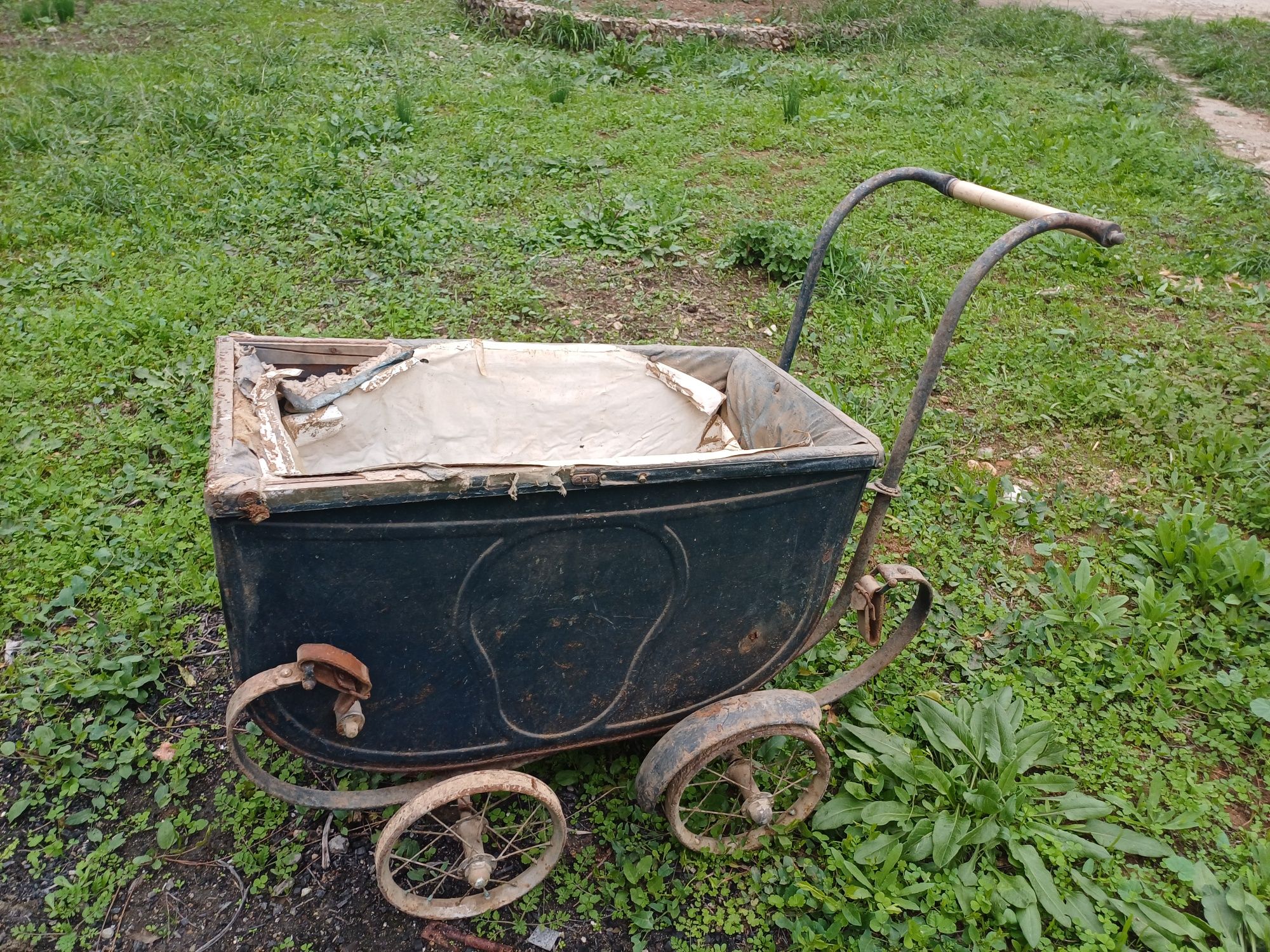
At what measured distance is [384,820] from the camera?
2.06m

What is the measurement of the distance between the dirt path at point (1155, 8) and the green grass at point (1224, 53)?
0.59 meters

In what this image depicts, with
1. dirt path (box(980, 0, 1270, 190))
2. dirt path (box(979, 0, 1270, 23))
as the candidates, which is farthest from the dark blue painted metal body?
dirt path (box(979, 0, 1270, 23))

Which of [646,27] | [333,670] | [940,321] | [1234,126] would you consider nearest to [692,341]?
[940,321]

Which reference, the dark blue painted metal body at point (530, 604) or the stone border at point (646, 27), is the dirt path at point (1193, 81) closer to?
the stone border at point (646, 27)

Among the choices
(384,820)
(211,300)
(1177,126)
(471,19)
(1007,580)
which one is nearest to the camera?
(384,820)

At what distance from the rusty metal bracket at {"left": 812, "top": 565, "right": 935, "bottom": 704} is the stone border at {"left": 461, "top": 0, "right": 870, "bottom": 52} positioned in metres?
7.10

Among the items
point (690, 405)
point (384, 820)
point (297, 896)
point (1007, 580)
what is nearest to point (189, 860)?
point (297, 896)

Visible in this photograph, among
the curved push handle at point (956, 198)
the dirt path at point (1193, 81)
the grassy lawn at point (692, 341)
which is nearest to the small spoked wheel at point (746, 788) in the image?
the grassy lawn at point (692, 341)

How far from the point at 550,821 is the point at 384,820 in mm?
412

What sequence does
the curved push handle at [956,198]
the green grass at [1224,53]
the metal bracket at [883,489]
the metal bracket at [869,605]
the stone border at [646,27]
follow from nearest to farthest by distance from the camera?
the curved push handle at [956,198] < the metal bracket at [883,489] < the metal bracket at [869,605] < the stone border at [646,27] < the green grass at [1224,53]

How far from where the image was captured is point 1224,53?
9.12m

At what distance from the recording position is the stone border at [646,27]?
776 centimetres

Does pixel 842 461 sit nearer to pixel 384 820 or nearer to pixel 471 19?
pixel 384 820

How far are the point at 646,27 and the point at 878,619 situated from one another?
7305 millimetres
